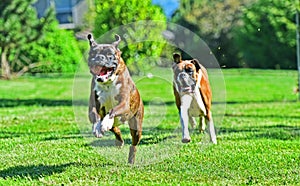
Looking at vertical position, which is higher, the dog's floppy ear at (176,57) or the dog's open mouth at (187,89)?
the dog's floppy ear at (176,57)

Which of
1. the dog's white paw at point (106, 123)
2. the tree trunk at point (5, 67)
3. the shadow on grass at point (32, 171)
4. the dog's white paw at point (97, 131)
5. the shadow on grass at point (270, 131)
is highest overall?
the tree trunk at point (5, 67)

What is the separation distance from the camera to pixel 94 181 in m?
4.78

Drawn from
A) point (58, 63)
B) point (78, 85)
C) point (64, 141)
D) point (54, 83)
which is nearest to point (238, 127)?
point (64, 141)

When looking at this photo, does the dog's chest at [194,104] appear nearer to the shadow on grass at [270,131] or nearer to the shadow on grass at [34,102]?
the shadow on grass at [270,131]

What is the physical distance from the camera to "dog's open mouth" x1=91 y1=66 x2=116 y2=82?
192 inches

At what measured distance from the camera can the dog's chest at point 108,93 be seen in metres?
5.00

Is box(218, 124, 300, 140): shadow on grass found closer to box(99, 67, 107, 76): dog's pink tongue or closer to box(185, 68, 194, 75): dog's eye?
box(185, 68, 194, 75): dog's eye

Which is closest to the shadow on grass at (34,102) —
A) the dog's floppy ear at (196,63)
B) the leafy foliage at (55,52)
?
the dog's floppy ear at (196,63)

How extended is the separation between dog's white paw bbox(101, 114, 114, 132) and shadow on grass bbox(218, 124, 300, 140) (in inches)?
116

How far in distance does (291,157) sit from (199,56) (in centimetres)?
121

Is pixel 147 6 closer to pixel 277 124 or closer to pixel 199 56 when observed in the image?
pixel 277 124

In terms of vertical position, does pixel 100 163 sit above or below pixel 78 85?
below

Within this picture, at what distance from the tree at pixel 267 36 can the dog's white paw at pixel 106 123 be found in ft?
79.4

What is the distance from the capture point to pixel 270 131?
8.29 meters
